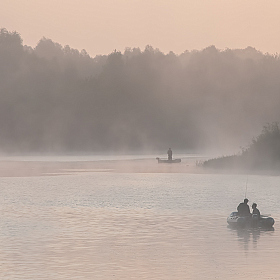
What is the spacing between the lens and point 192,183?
65.7m

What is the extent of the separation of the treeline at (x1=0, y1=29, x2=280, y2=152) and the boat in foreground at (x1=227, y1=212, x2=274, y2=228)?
4710 inches

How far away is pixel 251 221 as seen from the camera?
33531 mm

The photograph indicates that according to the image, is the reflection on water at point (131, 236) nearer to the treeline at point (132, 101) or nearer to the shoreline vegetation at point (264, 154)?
the shoreline vegetation at point (264, 154)

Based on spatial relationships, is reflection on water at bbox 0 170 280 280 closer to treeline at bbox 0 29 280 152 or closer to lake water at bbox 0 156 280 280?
lake water at bbox 0 156 280 280

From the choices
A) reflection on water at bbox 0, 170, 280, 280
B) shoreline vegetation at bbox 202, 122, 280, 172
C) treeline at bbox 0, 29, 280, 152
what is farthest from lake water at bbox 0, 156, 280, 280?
treeline at bbox 0, 29, 280, 152

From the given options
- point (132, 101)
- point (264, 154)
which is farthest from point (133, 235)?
point (132, 101)

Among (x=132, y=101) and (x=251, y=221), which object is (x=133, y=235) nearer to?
(x=251, y=221)

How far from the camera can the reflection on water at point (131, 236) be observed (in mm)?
23547

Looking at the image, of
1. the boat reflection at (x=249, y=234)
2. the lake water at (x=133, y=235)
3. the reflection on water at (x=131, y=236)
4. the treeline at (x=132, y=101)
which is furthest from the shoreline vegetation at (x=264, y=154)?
the treeline at (x=132, y=101)

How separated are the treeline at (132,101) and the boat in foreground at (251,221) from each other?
392ft

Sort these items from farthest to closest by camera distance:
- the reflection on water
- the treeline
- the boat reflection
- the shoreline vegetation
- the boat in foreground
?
the treeline → the shoreline vegetation → the boat in foreground → the boat reflection → the reflection on water

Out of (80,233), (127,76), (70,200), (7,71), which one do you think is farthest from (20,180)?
(127,76)

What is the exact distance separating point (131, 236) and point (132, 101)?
464 feet

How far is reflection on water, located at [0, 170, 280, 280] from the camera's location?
23547 millimetres
